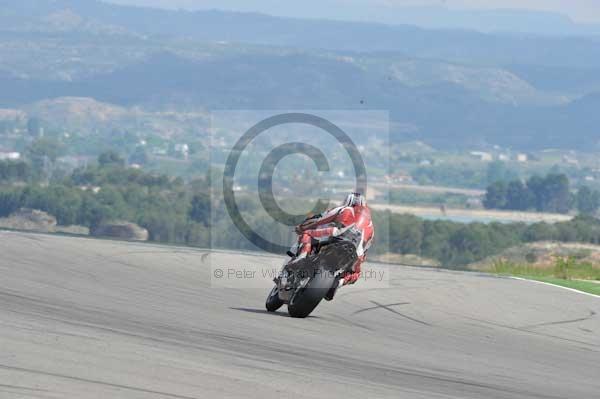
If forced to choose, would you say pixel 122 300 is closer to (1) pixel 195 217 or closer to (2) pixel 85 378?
(2) pixel 85 378

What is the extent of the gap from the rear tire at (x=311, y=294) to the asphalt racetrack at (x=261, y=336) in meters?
0.20

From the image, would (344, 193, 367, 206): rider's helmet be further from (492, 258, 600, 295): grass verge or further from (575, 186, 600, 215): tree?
(575, 186, 600, 215): tree

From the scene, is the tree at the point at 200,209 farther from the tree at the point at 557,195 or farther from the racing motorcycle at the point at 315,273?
the tree at the point at 557,195

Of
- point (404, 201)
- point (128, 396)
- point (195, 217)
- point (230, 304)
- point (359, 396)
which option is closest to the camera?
point (128, 396)

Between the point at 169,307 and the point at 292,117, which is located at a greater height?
the point at 292,117

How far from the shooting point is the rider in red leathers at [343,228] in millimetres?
13836

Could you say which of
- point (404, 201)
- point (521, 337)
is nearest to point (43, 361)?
point (521, 337)

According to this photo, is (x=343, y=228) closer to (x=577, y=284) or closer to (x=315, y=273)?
(x=315, y=273)

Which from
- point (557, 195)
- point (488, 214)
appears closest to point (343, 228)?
point (488, 214)

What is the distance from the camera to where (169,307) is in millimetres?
14055

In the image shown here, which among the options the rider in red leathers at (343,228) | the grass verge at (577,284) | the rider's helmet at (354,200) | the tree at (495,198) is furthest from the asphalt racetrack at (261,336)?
the tree at (495,198)

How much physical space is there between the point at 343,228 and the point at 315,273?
72cm

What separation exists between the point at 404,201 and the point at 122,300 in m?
157

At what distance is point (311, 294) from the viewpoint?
13.6 m
